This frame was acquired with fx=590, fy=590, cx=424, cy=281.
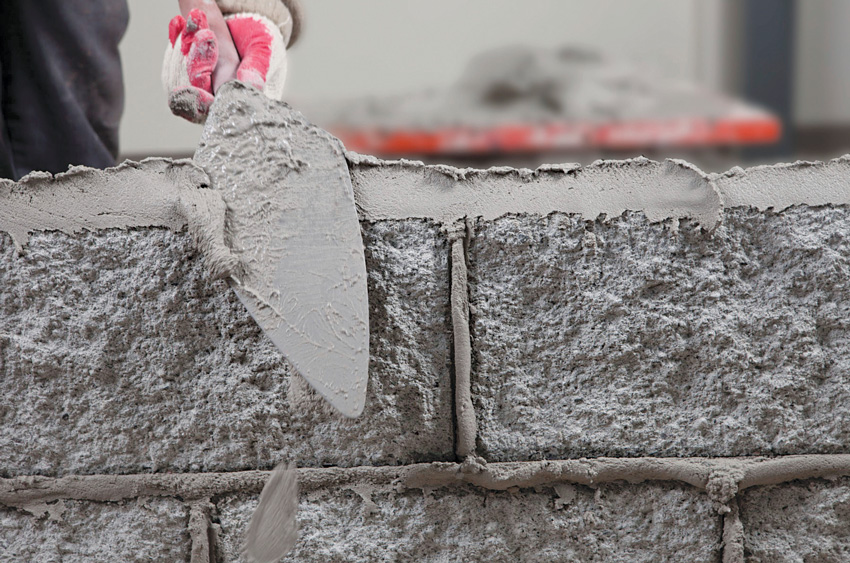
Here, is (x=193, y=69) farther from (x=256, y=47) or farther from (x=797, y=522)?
(x=797, y=522)

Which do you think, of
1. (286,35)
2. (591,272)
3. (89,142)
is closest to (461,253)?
(591,272)

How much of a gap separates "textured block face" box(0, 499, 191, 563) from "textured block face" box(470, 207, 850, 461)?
26 centimetres

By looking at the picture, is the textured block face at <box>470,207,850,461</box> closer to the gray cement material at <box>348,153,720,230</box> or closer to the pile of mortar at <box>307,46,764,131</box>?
the gray cement material at <box>348,153,720,230</box>

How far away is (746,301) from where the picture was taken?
46cm

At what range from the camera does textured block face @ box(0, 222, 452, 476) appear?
18.0 inches

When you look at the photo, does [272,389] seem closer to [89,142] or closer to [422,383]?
[422,383]

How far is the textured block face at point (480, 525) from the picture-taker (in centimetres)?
48

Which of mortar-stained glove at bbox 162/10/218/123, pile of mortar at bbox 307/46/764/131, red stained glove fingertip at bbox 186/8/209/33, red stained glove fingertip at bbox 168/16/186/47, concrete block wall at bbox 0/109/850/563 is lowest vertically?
concrete block wall at bbox 0/109/850/563

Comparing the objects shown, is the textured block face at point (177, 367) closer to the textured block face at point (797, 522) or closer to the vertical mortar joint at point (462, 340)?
the vertical mortar joint at point (462, 340)

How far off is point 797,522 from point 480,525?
→ 0.26m

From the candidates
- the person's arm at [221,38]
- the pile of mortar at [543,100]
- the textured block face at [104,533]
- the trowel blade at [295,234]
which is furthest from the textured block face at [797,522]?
the pile of mortar at [543,100]

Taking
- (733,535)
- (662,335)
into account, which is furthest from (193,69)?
(733,535)

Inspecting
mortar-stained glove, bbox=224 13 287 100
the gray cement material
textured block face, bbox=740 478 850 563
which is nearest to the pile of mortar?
mortar-stained glove, bbox=224 13 287 100

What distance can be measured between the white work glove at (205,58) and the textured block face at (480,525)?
0.33 meters
